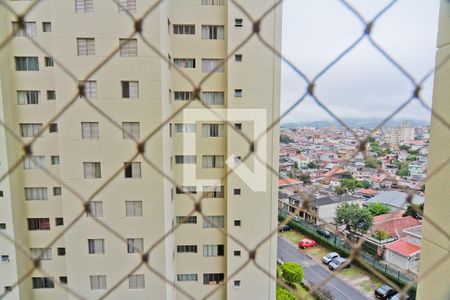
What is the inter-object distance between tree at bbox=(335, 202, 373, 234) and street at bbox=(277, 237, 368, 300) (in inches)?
35.1

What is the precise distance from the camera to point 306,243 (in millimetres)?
5832

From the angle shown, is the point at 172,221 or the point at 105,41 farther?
the point at 172,221

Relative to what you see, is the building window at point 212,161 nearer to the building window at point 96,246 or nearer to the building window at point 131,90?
the building window at point 131,90

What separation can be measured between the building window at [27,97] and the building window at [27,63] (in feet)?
0.98

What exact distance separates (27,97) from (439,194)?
4150mm

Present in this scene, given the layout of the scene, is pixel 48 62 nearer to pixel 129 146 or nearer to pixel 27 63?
pixel 27 63

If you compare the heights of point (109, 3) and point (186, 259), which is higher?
point (109, 3)

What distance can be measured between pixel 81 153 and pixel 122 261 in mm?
1411

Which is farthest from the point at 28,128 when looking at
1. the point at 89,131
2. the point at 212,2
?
the point at 212,2

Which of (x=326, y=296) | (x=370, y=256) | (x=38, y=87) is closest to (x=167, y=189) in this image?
(x=38, y=87)

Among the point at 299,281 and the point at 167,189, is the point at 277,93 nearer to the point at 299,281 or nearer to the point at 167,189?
the point at 167,189

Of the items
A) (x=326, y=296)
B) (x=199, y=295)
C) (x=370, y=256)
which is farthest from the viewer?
(x=326, y=296)

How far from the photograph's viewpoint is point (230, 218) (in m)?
3.82

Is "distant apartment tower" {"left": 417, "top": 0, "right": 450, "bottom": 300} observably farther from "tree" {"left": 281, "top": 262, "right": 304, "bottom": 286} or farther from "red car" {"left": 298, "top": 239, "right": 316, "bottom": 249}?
"red car" {"left": 298, "top": 239, "right": 316, "bottom": 249}
